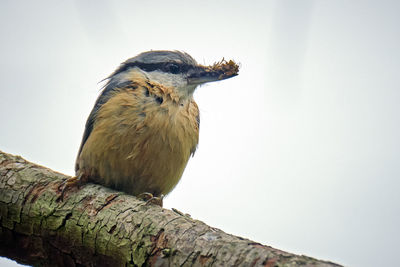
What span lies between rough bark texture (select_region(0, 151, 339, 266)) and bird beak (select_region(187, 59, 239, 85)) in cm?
163

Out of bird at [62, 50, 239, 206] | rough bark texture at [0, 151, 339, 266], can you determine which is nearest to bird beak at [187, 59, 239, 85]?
bird at [62, 50, 239, 206]

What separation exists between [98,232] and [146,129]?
1.28 meters

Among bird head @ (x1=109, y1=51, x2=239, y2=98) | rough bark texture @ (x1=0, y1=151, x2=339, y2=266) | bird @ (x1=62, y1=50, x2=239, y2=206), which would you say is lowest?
rough bark texture @ (x1=0, y1=151, x2=339, y2=266)

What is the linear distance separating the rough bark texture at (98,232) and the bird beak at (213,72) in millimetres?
1632

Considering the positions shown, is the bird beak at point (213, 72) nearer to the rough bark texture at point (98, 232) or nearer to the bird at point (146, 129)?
the bird at point (146, 129)

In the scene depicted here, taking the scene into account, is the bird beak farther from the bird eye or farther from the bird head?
the bird eye

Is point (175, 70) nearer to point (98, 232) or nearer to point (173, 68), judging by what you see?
point (173, 68)

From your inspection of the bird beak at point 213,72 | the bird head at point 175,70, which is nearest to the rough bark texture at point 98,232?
the bird head at point 175,70

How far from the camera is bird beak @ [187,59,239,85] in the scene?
399 centimetres

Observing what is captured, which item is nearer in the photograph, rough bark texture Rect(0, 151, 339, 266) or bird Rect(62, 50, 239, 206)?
rough bark texture Rect(0, 151, 339, 266)

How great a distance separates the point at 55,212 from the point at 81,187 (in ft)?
1.06

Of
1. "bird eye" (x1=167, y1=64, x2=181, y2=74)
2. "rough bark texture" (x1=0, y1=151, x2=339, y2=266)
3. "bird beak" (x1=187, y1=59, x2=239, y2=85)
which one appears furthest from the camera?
"bird eye" (x1=167, y1=64, x2=181, y2=74)

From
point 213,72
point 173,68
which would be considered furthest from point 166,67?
point 213,72

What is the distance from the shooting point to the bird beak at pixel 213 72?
3.99 metres
